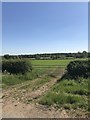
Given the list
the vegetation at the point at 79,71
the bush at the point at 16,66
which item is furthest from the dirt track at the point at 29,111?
the bush at the point at 16,66

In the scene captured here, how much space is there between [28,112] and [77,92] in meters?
4.41

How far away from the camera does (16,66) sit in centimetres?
2734

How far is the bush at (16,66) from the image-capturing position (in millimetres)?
27234

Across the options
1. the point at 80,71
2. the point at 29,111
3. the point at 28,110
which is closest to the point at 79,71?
the point at 80,71

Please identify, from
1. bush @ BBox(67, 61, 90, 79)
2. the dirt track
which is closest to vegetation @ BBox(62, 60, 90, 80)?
bush @ BBox(67, 61, 90, 79)

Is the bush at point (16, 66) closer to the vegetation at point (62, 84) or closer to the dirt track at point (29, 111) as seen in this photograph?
the vegetation at point (62, 84)

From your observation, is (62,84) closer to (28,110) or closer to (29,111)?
(28,110)

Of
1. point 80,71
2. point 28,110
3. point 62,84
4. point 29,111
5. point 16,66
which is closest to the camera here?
point 29,111

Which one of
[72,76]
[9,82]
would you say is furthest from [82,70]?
[9,82]

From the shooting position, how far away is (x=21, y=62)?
2762 cm

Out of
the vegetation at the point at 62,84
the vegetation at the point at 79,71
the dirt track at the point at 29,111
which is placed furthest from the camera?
the vegetation at the point at 79,71

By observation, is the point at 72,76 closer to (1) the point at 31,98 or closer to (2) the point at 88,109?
(1) the point at 31,98

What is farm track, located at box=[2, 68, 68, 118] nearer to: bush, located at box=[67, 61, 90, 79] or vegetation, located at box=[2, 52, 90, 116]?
vegetation, located at box=[2, 52, 90, 116]

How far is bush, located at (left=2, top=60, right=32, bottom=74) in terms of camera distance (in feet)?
89.4
